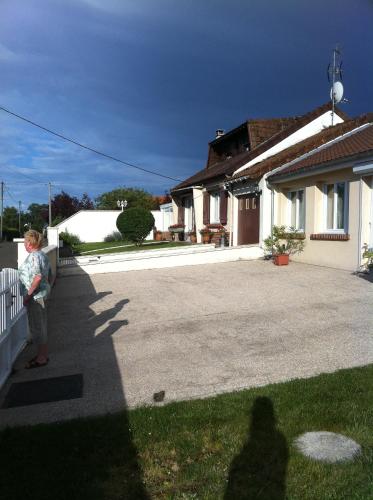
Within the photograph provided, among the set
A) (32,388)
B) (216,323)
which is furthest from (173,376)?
(216,323)

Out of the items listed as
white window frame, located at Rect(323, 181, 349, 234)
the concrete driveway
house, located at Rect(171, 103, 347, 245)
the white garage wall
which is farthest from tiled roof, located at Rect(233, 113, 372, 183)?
the white garage wall

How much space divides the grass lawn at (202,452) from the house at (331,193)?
745 centimetres

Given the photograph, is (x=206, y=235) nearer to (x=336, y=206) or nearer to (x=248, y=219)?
(x=248, y=219)

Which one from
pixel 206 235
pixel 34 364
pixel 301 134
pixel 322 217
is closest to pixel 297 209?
pixel 322 217

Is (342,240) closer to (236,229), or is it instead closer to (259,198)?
(259,198)

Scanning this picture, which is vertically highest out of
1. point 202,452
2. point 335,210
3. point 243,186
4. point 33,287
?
point 243,186

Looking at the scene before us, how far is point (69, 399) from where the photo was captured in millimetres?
4426

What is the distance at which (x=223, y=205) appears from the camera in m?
19.0

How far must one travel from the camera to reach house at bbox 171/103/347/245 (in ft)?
53.1

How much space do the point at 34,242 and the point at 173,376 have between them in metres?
2.41

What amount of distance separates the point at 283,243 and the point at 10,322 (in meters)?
10.5

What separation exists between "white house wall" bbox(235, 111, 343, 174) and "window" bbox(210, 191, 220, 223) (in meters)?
3.02

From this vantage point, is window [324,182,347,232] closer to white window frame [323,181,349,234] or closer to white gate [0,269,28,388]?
white window frame [323,181,349,234]

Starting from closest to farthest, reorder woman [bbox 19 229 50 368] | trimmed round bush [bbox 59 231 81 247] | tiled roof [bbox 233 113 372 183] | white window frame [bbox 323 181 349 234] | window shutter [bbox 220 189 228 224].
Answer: woman [bbox 19 229 50 368] → white window frame [bbox 323 181 349 234] → tiled roof [bbox 233 113 372 183] → window shutter [bbox 220 189 228 224] → trimmed round bush [bbox 59 231 81 247]
